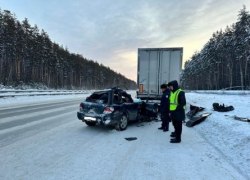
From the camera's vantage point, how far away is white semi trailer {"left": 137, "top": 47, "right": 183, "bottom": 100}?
14.7 m

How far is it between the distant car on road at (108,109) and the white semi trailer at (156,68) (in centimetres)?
399

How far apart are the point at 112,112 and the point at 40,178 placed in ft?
16.9

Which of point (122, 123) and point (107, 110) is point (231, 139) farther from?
point (107, 110)

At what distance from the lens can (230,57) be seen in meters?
69.7

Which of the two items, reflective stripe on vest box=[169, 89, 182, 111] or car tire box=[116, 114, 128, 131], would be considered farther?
car tire box=[116, 114, 128, 131]

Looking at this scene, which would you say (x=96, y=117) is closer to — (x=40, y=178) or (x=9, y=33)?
(x=40, y=178)

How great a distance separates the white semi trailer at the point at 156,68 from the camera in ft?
48.2

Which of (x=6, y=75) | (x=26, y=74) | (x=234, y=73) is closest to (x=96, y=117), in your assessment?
(x=6, y=75)

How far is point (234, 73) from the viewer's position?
78.6 m

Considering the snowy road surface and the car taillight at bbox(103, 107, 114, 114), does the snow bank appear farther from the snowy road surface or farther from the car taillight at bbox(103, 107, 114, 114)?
the car taillight at bbox(103, 107, 114, 114)

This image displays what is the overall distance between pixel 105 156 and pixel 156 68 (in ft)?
31.0

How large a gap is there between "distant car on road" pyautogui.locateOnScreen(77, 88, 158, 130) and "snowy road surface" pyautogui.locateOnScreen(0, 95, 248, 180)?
554mm

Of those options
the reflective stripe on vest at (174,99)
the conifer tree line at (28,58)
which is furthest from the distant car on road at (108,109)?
the conifer tree line at (28,58)

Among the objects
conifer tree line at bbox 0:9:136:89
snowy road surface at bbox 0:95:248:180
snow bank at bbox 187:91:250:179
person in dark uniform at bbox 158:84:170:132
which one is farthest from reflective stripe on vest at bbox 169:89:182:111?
conifer tree line at bbox 0:9:136:89
